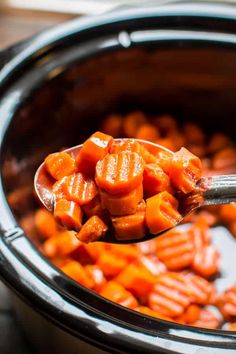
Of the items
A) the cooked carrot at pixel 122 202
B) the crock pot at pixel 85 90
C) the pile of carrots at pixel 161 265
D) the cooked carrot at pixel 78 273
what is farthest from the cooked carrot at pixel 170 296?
the cooked carrot at pixel 122 202

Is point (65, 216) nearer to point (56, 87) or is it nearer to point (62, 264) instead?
point (62, 264)

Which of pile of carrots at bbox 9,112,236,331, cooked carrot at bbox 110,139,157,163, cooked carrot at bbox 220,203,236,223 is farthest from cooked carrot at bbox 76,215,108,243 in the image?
cooked carrot at bbox 220,203,236,223

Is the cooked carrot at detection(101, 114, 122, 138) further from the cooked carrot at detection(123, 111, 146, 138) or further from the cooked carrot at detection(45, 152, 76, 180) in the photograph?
the cooked carrot at detection(45, 152, 76, 180)

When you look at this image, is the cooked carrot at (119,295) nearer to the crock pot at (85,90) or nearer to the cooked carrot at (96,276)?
the cooked carrot at (96,276)

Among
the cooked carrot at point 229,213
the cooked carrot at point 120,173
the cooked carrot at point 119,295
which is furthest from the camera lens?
the cooked carrot at point 229,213

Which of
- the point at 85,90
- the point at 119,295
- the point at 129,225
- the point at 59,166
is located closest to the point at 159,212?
the point at 129,225

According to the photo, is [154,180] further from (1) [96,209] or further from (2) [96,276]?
(2) [96,276]
